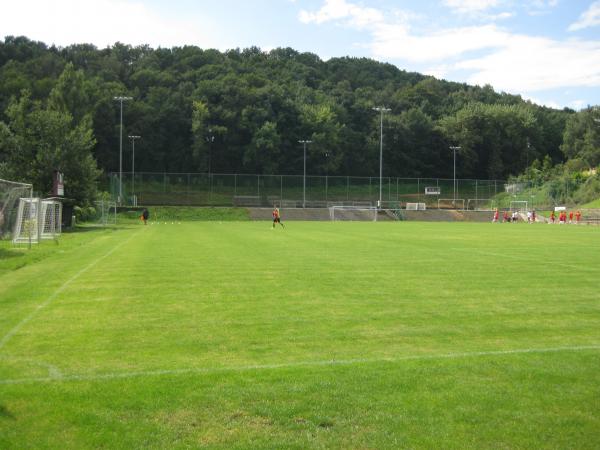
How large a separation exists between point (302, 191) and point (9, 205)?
6079cm

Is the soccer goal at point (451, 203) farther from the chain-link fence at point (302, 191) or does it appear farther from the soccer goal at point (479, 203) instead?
the soccer goal at point (479, 203)

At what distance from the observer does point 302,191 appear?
84.1m

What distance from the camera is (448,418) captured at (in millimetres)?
4988

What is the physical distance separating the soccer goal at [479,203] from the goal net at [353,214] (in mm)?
18911

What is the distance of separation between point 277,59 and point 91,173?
97.0m

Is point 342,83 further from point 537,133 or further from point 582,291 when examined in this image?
point 582,291

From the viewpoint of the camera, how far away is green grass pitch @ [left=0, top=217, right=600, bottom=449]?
4770 mm

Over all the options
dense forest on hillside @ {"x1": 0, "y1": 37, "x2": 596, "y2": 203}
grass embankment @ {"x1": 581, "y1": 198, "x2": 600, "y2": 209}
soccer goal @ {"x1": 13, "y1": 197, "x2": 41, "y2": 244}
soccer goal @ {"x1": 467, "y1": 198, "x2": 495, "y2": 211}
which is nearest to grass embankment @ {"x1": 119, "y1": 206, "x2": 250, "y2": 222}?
dense forest on hillside @ {"x1": 0, "y1": 37, "x2": 596, "y2": 203}

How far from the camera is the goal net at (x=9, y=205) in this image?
23253mm

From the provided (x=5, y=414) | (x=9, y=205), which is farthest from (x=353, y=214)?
(x=5, y=414)

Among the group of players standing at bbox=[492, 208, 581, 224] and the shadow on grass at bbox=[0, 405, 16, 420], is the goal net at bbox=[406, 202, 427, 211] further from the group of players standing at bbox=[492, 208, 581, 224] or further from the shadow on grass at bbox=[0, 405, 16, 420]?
the shadow on grass at bbox=[0, 405, 16, 420]

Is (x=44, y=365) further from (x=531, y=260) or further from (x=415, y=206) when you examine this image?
(x=415, y=206)

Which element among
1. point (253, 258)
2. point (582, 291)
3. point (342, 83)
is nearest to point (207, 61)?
point (342, 83)

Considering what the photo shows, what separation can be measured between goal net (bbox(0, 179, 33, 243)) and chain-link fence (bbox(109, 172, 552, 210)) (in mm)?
44856
